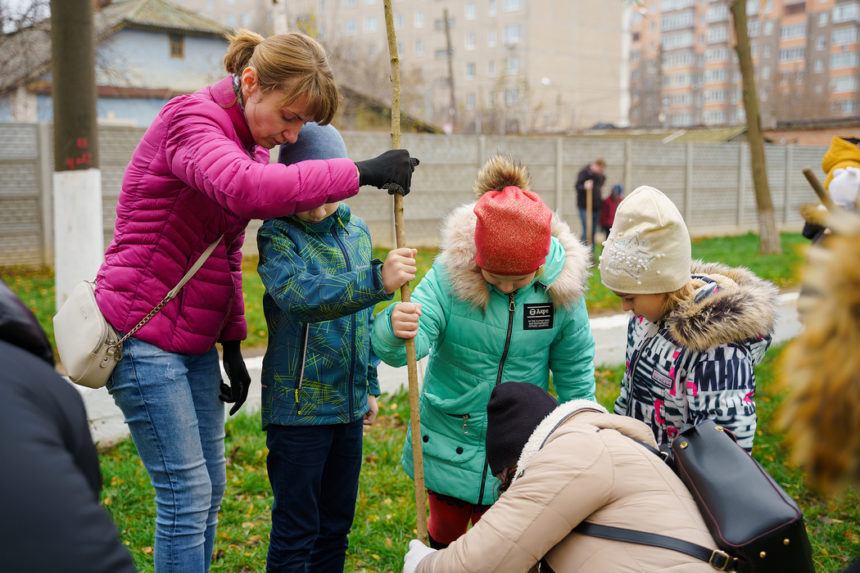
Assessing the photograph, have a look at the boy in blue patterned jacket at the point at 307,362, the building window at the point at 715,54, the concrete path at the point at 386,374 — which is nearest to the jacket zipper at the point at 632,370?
the concrete path at the point at 386,374

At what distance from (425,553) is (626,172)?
16663 mm

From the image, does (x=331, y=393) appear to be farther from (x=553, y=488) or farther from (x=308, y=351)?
(x=553, y=488)

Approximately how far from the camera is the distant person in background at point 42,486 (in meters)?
1.06

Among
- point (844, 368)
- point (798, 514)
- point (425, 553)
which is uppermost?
point (844, 368)

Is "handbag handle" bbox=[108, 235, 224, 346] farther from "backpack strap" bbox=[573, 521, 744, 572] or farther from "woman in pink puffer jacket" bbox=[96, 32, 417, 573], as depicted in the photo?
"backpack strap" bbox=[573, 521, 744, 572]

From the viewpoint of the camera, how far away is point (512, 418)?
2.16 m

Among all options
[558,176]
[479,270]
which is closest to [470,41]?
[558,176]

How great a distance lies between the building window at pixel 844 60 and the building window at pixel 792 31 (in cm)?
524

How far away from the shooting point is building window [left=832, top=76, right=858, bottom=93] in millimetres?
77012

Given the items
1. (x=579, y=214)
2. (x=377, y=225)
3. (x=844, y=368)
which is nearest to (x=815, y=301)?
(x=844, y=368)

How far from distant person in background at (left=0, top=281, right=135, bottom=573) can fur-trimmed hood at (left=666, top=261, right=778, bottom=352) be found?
182 centimetres

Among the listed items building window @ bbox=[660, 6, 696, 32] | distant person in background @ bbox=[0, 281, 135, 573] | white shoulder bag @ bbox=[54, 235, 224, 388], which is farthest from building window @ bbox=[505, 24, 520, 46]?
distant person in background @ bbox=[0, 281, 135, 573]

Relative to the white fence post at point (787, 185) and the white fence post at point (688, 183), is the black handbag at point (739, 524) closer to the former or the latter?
the white fence post at point (688, 183)

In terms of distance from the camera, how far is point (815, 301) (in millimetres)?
1034
